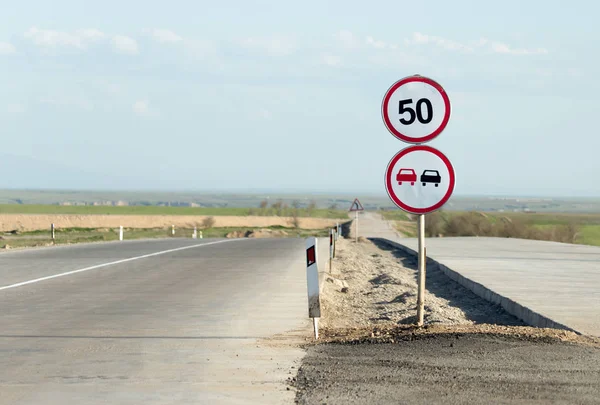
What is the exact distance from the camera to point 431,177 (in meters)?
10.2

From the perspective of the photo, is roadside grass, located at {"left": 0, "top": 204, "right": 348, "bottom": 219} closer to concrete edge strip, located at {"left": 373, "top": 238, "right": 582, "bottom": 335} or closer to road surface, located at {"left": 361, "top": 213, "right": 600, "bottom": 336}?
road surface, located at {"left": 361, "top": 213, "right": 600, "bottom": 336}

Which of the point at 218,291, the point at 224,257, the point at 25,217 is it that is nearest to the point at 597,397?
the point at 218,291

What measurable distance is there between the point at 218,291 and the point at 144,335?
5.72 m

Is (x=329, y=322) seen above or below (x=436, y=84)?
below

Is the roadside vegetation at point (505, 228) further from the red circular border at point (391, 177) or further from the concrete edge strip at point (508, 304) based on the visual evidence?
the red circular border at point (391, 177)

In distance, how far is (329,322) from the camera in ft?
43.0

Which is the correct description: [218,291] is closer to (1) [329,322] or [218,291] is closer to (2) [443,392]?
(1) [329,322]

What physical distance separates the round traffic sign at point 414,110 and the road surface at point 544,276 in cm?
290

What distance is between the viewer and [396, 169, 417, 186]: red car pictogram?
10.3 meters

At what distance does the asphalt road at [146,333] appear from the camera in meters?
7.71

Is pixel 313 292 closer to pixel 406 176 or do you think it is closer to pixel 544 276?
pixel 406 176

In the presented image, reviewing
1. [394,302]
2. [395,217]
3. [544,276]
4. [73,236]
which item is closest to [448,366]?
[394,302]

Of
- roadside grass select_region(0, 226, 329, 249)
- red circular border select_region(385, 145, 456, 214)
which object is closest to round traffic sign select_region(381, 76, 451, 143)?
red circular border select_region(385, 145, 456, 214)

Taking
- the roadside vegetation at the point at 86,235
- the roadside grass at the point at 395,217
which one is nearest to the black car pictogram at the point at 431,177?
the roadside vegetation at the point at 86,235
